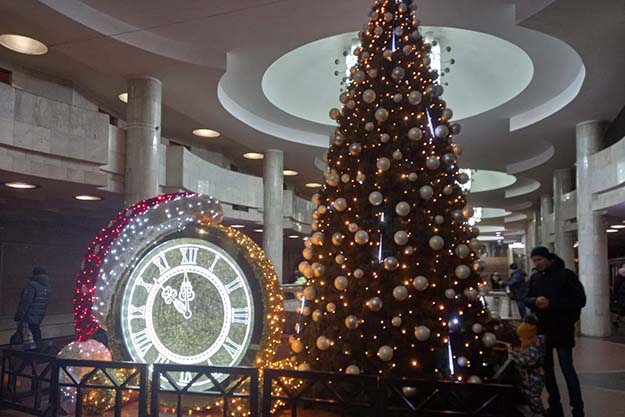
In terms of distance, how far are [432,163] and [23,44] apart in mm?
8004

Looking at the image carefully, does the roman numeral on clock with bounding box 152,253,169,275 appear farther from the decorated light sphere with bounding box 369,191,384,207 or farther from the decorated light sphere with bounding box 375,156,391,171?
the decorated light sphere with bounding box 375,156,391,171

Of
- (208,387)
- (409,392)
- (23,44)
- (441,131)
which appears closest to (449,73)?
(23,44)

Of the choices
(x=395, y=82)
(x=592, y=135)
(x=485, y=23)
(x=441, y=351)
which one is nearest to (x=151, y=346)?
(x=441, y=351)

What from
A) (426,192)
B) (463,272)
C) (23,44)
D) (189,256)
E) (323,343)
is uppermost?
(23,44)

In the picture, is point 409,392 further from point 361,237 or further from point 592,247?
point 592,247

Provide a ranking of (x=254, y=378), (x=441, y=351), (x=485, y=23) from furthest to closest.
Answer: (x=485, y=23)
(x=441, y=351)
(x=254, y=378)

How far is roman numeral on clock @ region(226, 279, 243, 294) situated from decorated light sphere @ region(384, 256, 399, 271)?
1.53m

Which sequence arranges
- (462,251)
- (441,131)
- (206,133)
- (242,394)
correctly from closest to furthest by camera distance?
(242,394) < (462,251) < (441,131) < (206,133)

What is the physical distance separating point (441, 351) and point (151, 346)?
265 cm

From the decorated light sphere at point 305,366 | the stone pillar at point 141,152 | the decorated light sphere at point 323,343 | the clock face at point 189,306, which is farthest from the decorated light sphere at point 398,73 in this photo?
the stone pillar at point 141,152

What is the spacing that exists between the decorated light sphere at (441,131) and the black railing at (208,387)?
261 cm

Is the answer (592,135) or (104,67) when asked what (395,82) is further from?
(592,135)

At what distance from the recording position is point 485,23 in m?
9.58

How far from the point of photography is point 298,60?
44.6ft
